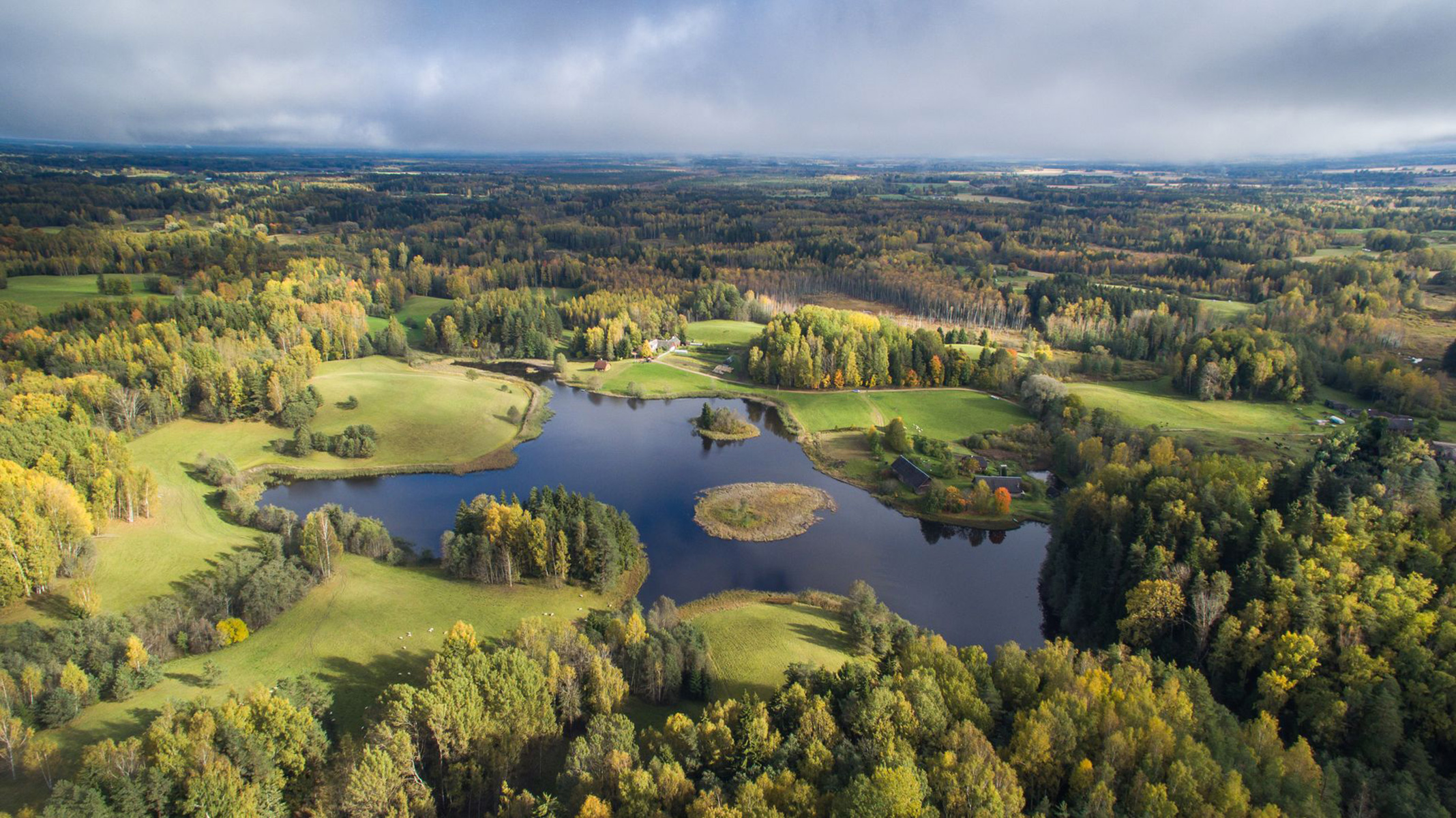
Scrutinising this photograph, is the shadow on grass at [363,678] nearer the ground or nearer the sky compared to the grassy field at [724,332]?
nearer the ground

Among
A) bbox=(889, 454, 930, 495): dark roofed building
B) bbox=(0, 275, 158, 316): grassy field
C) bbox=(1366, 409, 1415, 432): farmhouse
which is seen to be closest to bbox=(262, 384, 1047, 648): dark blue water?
bbox=(889, 454, 930, 495): dark roofed building

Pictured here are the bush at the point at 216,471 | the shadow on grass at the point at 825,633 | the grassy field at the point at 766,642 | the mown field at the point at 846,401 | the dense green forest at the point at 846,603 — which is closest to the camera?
the dense green forest at the point at 846,603

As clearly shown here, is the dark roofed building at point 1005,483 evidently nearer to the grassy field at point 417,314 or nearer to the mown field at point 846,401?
the mown field at point 846,401

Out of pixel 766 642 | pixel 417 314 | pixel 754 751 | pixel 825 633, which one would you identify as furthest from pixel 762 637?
pixel 417 314

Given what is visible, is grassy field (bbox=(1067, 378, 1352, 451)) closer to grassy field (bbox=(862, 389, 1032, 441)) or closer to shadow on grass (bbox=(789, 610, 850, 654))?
grassy field (bbox=(862, 389, 1032, 441))

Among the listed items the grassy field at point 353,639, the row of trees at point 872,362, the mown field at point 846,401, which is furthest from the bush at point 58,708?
the row of trees at point 872,362

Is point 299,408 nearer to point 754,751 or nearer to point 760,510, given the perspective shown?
point 760,510

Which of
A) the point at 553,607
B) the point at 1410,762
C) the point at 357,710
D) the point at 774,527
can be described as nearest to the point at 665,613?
the point at 553,607
